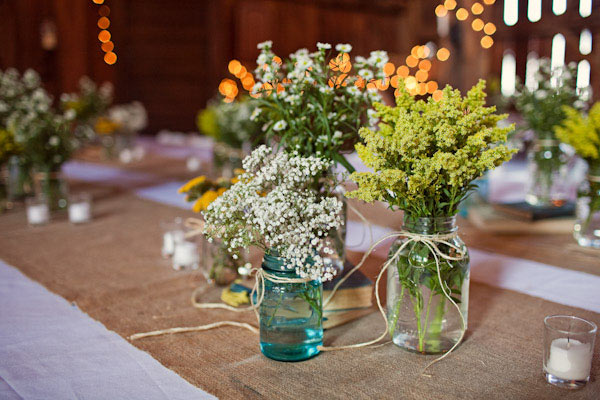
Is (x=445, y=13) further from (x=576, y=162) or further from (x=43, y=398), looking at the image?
(x=43, y=398)

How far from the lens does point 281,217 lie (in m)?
0.98

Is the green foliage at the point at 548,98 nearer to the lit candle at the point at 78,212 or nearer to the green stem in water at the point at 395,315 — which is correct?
the green stem in water at the point at 395,315

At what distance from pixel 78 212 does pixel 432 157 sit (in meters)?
1.69

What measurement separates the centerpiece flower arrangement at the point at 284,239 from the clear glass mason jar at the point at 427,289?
15cm

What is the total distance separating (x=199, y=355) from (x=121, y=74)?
6088 millimetres

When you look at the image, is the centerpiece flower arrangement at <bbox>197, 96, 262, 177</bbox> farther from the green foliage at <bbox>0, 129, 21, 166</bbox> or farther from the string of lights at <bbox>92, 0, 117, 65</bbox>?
the string of lights at <bbox>92, 0, 117, 65</bbox>

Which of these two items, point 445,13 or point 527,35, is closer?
point 527,35

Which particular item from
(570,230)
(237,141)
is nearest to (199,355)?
(570,230)

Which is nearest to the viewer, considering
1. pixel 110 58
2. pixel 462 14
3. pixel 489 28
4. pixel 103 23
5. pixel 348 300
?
pixel 348 300

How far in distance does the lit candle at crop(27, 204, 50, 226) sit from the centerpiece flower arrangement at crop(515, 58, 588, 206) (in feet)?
6.43

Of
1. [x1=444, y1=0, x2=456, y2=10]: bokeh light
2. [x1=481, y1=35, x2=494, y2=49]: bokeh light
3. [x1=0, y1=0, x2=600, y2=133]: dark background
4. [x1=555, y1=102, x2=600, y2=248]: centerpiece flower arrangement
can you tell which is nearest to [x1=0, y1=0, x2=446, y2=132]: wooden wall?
[x1=0, y1=0, x2=600, y2=133]: dark background

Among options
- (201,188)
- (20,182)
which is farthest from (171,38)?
(201,188)

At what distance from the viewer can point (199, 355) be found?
3.62ft

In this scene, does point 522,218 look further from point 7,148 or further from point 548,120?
point 7,148
